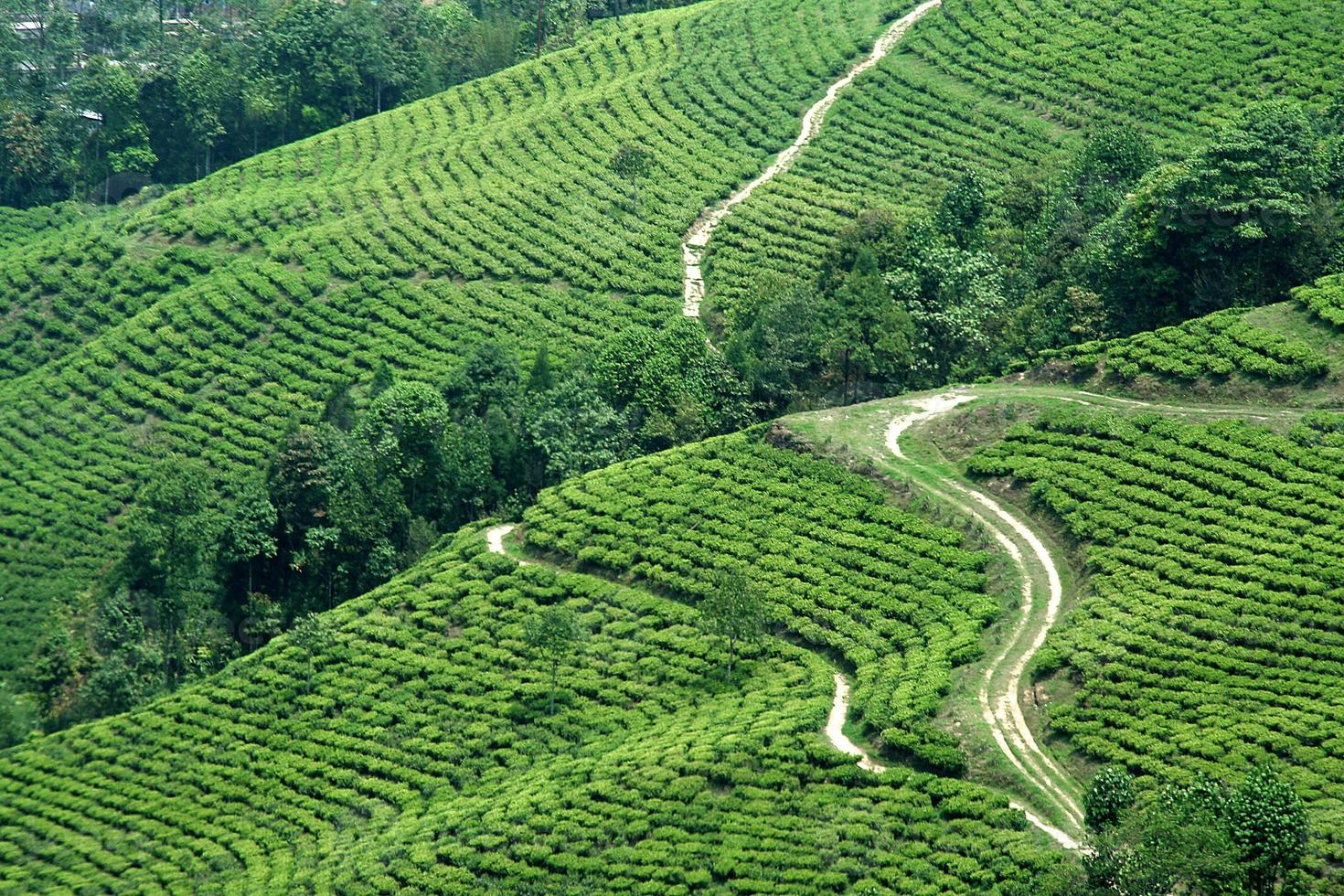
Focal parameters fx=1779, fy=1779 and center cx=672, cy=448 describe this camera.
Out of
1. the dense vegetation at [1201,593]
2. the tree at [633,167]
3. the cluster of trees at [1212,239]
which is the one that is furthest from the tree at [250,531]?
the cluster of trees at [1212,239]

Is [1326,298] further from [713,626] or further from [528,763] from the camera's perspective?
[528,763]

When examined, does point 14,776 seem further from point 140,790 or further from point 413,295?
point 413,295

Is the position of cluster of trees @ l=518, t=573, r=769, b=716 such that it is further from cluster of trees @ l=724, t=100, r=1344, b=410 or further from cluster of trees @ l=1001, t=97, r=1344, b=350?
cluster of trees @ l=1001, t=97, r=1344, b=350

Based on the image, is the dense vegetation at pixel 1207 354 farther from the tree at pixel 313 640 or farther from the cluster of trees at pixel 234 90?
the cluster of trees at pixel 234 90

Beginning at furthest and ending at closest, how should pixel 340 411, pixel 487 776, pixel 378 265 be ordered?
pixel 378 265
pixel 340 411
pixel 487 776

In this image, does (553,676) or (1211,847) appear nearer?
(1211,847)

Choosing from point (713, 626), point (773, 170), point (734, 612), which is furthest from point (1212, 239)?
point (773, 170)

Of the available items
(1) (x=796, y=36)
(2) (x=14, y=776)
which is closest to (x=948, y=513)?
(2) (x=14, y=776)
